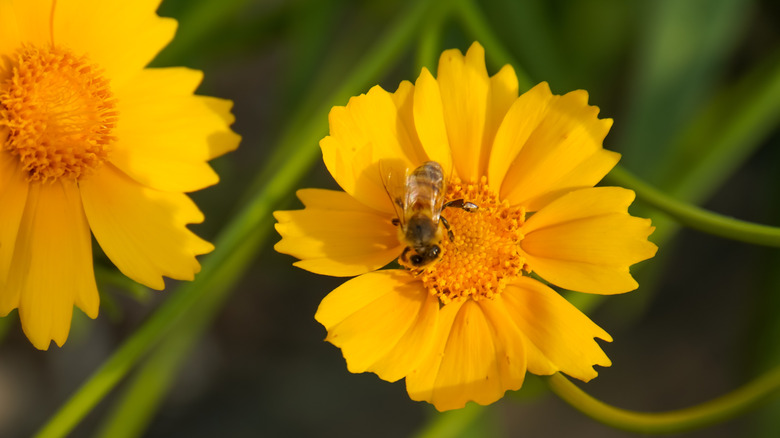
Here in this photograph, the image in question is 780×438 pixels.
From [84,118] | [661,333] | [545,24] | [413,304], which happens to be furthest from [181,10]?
[661,333]

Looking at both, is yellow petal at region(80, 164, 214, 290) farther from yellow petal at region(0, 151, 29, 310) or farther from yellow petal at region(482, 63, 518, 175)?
yellow petal at region(482, 63, 518, 175)

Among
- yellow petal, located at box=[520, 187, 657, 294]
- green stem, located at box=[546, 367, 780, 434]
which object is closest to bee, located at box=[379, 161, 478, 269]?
yellow petal, located at box=[520, 187, 657, 294]

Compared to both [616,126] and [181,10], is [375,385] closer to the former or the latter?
[616,126]

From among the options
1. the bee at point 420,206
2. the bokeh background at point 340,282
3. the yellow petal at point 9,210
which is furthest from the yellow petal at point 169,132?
the bokeh background at point 340,282

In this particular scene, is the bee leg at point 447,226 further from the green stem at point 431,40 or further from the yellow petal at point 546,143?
the green stem at point 431,40

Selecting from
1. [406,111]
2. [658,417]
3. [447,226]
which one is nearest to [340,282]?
[447,226]

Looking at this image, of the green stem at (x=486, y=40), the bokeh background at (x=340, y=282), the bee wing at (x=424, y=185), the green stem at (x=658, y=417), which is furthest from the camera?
the bokeh background at (x=340, y=282)
